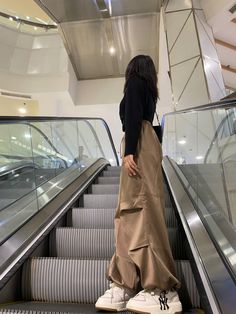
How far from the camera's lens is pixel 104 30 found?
9.88 meters

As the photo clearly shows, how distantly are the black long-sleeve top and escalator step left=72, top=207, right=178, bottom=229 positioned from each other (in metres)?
1.37

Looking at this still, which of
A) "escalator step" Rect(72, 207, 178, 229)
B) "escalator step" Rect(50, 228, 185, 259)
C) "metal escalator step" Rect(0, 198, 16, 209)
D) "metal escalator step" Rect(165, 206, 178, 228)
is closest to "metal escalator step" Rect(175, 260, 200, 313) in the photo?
"escalator step" Rect(50, 228, 185, 259)

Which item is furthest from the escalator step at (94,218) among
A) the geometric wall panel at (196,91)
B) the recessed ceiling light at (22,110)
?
the recessed ceiling light at (22,110)

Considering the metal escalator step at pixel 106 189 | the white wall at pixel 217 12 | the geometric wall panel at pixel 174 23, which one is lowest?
the metal escalator step at pixel 106 189

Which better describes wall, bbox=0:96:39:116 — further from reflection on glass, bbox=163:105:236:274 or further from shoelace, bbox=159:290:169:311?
shoelace, bbox=159:290:169:311

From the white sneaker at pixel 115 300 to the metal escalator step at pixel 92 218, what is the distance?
1.31 m

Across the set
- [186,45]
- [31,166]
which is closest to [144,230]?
[31,166]

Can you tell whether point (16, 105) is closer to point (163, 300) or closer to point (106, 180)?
point (106, 180)

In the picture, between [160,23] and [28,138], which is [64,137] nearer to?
[28,138]

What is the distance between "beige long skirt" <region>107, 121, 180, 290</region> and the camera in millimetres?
1608

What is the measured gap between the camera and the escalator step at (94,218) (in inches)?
118

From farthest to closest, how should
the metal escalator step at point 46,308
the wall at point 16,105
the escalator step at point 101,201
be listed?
the wall at point 16,105 < the escalator step at point 101,201 < the metal escalator step at point 46,308

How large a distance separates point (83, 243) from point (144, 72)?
1.39 m

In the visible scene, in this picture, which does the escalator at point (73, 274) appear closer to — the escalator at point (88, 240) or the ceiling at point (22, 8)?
the escalator at point (88, 240)
